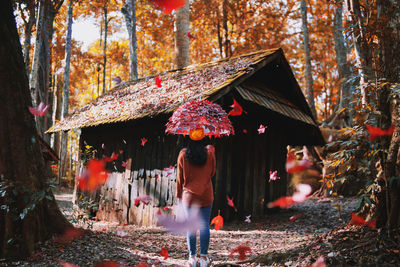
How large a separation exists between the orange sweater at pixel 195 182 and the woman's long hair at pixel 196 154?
5cm

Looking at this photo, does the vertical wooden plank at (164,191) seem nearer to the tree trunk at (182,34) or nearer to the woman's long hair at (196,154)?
the woman's long hair at (196,154)

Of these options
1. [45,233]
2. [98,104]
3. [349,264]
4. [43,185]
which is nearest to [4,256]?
[45,233]

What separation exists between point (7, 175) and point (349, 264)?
4553 mm

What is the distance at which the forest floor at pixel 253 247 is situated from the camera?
3568mm

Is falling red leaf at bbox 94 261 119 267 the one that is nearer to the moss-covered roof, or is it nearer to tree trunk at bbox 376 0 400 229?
tree trunk at bbox 376 0 400 229

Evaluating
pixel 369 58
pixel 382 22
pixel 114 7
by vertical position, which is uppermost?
pixel 114 7

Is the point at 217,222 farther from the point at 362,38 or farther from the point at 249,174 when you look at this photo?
the point at 362,38

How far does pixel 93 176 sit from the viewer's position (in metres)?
11.3

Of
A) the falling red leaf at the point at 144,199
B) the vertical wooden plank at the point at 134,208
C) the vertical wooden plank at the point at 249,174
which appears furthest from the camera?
the vertical wooden plank at the point at 249,174

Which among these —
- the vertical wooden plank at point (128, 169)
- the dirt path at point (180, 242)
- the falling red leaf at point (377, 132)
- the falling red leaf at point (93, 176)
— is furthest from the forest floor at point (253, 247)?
the falling red leaf at point (93, 176)

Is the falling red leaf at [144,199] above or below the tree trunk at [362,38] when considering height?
below

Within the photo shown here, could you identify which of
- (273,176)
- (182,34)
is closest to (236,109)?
(273,176)

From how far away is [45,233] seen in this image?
494cm

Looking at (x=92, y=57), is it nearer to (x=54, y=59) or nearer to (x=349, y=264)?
(x=54, y=59)
